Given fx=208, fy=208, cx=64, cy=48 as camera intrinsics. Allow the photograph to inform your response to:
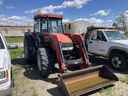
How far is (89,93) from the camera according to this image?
6184mm

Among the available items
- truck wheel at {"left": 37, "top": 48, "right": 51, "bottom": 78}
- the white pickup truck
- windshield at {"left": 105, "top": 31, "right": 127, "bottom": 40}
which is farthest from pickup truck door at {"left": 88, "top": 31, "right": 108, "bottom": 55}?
truck wheel at {"left": 37, "top": 48, "right": 51, "bottom": 78}

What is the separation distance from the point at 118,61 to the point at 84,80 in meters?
3.07

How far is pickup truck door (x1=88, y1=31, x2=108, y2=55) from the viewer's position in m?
9.98

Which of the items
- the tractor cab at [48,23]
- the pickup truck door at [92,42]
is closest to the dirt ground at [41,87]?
the tractor cab at [48,23]

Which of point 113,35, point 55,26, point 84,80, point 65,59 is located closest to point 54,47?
point 65,59

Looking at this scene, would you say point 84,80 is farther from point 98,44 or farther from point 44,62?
point 98,44

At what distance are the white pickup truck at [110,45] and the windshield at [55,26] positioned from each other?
1.93 metres

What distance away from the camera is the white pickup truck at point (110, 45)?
9086 millimetres

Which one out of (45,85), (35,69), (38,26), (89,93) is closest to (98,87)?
(89,93)

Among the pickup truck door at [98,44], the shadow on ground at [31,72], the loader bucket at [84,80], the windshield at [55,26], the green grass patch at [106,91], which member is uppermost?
the windshield at [55,26]

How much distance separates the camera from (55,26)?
959cm

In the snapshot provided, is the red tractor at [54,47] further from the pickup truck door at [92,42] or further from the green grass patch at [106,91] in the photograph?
the pickup truck door at [92,42]

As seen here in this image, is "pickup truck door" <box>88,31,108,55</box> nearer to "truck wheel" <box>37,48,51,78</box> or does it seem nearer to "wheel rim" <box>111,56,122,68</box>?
"wheel rim" <box>111,56,122,68</box>

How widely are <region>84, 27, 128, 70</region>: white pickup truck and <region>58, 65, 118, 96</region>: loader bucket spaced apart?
218cm
